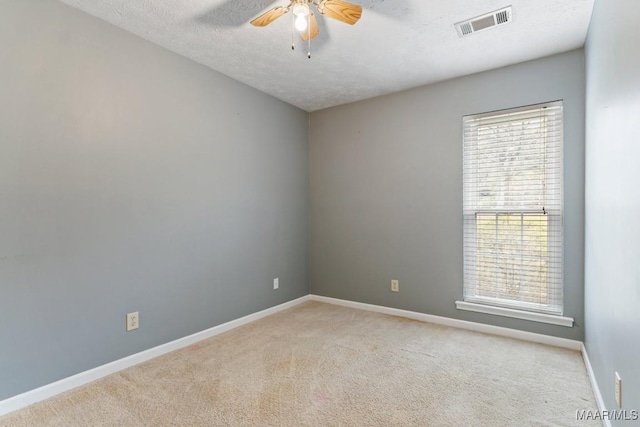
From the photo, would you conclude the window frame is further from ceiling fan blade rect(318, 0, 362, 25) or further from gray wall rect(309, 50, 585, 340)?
ceiling fan blade rect(318, 0, 362, 25)

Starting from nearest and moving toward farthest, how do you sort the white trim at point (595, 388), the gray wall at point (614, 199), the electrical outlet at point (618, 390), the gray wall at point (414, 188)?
the gray wall at point (614, 199) < the electrical outlet at point (618, 390) < the white trim at point (595, 388) < the gray wall at point (414, 188)

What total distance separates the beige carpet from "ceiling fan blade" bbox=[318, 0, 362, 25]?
224 centimetres

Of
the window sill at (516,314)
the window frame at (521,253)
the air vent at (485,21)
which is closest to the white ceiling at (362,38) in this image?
the air vent at (485,21)

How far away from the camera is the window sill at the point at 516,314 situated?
8.89 ft

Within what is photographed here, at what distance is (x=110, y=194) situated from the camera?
230 cm

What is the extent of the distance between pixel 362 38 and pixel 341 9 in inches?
29.9

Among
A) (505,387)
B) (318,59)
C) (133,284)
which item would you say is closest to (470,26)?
(318,59)

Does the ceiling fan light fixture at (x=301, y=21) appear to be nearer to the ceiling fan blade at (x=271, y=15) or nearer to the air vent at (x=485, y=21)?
the ceiling fan blade at (x=271, y=15)

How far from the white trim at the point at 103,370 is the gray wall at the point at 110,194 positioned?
48 mm

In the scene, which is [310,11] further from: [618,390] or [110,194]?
[618,390]

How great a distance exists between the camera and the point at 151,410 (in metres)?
1.85

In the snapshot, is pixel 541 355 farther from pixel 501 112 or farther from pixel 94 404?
pixel 94 404

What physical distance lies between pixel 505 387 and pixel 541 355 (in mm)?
707

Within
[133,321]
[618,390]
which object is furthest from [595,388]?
[133,321]
